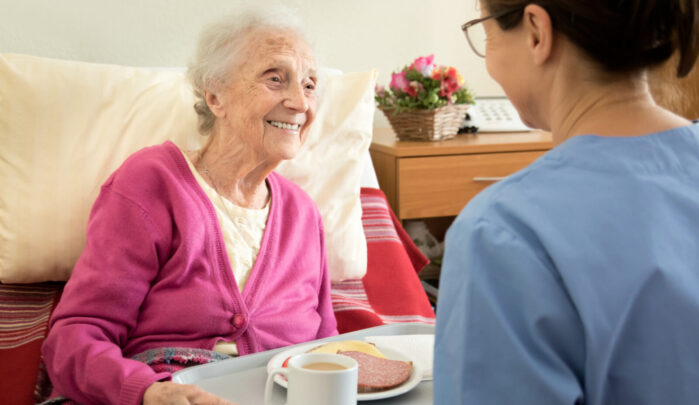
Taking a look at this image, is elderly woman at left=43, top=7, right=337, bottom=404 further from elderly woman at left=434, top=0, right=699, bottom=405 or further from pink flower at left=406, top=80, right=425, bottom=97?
pink flower at left=406, top=80, right=425, bottom=97

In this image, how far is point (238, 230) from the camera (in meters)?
1.50

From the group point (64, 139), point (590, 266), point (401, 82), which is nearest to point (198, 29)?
point (401, 82)

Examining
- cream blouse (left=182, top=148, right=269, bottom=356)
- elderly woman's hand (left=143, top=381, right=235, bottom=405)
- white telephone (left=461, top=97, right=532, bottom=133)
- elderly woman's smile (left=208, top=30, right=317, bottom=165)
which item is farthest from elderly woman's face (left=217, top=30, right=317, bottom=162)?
white telephone (left=461, top=97, right=532, bottom=133)

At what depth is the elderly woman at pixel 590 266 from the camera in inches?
22.7

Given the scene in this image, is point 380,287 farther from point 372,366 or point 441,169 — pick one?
point 372,366

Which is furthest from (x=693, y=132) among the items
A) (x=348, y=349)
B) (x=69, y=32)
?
(x=69, y=32)

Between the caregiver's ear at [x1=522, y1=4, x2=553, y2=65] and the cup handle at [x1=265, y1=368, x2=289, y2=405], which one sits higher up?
the caregiver's ear at [x1=522, y1=4, x2=553, y2=65]

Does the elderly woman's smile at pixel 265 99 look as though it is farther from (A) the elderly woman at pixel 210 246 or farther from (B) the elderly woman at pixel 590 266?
(B) the elderly woman at pixel 590 266

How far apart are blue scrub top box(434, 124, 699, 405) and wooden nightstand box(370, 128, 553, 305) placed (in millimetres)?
1715

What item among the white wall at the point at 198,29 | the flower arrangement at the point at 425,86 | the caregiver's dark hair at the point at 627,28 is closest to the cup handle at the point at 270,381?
the caregiver's dark hair at the point at 627,28

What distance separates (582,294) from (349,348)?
2.03 feet

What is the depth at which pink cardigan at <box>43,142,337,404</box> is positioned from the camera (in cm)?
124

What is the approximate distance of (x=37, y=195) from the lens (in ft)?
5.12

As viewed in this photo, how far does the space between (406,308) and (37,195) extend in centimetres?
92
